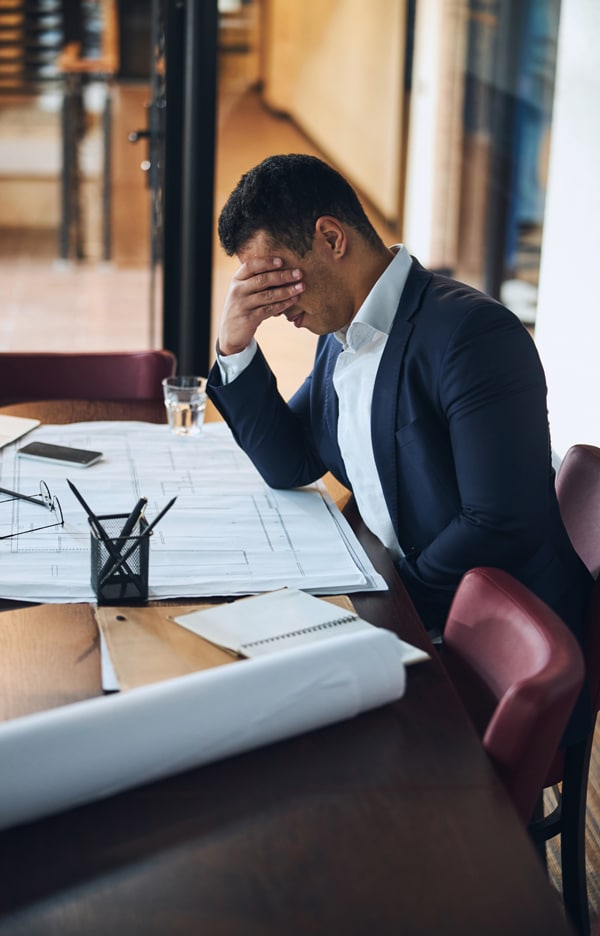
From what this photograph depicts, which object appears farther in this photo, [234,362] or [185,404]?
[185,404]

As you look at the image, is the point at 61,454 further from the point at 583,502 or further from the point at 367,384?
the point at 583,502

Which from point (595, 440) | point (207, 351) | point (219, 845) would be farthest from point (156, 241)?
point (219, 845)

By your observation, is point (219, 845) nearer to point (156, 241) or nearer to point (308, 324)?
point (308, 324)

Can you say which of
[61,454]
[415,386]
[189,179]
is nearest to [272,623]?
[415,386]

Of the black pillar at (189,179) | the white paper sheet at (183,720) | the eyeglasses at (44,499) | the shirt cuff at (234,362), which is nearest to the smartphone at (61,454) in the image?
the eyeglasses at (44,499)

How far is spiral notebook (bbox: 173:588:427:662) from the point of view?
44.1 inches

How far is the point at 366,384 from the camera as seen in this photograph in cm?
156

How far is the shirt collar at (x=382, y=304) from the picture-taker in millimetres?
1544

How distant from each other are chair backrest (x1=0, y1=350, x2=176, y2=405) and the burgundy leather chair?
1.05m

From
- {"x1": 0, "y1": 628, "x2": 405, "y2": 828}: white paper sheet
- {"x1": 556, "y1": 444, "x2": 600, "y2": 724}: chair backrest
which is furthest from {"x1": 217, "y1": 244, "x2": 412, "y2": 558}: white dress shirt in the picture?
{"x1": 0, "y1": 628, "x2": 405, "y2": 828}: white paper sheet

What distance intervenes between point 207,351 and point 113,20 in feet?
19.2

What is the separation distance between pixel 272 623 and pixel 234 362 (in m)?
0.63

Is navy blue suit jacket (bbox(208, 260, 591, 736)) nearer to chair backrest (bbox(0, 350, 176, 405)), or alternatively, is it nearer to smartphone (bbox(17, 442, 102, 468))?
smartphone (bbox(17, 442, 102, 468))

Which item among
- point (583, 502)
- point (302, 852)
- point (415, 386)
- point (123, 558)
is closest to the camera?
point (302, 852)
